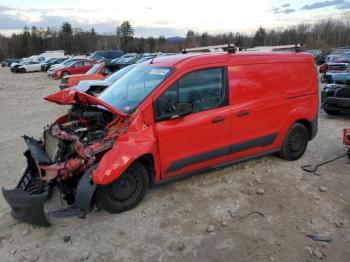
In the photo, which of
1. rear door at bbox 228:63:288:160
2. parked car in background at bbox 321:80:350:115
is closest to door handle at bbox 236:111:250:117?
rear door at bbox 228:63:288:160

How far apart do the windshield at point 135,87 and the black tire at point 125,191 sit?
0.78 metres

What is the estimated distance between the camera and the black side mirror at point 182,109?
15.2 feet

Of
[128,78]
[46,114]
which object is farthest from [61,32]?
[128,78]

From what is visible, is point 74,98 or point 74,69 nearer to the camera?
point 74,98

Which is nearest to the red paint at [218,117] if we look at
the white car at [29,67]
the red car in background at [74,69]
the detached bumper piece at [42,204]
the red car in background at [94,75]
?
the detached bumper piece at [42,204]

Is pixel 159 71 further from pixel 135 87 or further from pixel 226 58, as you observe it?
pixel 226 58

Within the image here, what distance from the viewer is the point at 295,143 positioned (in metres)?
6.27

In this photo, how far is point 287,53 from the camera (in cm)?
595

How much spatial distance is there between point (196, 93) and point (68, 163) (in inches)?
74.9

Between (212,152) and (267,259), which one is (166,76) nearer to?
(212,152)

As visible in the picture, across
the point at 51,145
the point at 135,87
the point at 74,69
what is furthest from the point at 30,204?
the point at 74,69

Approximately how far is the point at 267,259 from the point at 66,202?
8.64ft

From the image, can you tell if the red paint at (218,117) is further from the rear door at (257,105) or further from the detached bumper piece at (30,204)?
the detached bumper piece at (30,204)

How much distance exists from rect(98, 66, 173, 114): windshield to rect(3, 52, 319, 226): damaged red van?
0.06ft
